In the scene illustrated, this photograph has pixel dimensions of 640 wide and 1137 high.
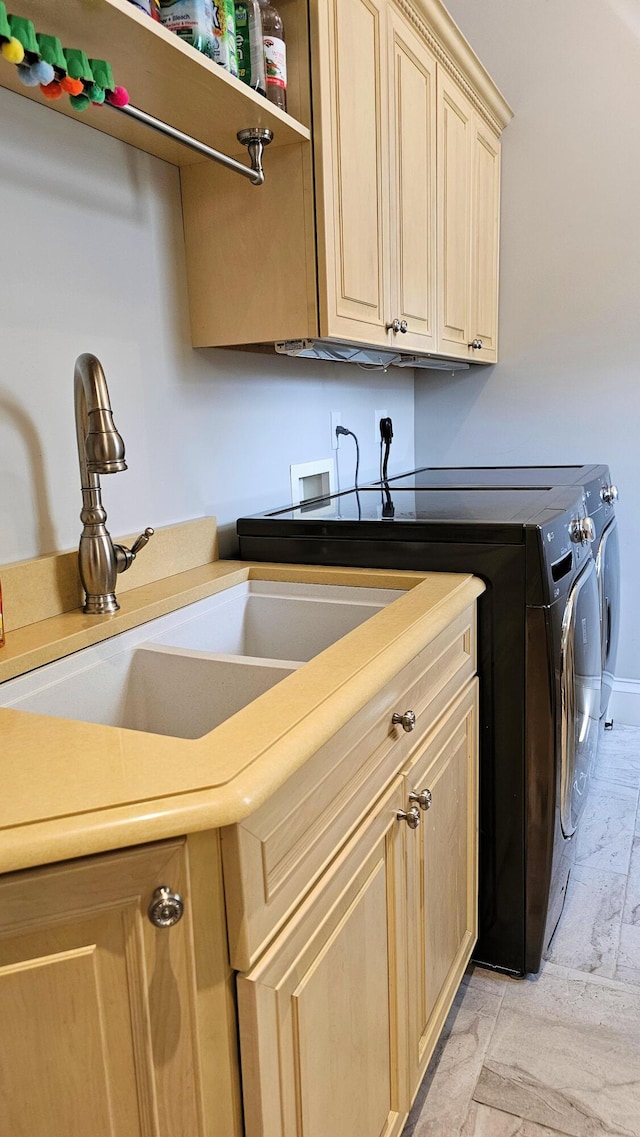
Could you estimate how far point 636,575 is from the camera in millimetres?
2818

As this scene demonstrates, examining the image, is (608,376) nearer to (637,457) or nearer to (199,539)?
(637,457)

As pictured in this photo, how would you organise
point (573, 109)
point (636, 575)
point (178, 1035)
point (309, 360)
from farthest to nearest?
point (636, 575) → point (573, 109) → point (309, 360) → point (178, 1035)

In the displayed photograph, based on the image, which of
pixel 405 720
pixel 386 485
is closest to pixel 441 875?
pixel 405 720

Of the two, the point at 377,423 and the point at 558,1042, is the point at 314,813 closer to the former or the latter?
the point at 558,1042

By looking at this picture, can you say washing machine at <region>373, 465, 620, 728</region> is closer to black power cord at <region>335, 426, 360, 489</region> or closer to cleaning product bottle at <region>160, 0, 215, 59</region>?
black power cord at <region>335, 426, 360, 489</region>

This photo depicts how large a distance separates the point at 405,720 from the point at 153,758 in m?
0.44

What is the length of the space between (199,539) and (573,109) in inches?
84.1

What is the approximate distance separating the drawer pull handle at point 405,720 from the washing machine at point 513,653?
0.46 meters

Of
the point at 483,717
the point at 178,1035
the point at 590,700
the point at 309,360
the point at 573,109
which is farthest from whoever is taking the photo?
the point at 573,109

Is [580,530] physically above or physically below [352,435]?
below

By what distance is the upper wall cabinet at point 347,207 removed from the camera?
1439mm

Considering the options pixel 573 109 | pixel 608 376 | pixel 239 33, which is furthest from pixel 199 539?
pixel 573 109

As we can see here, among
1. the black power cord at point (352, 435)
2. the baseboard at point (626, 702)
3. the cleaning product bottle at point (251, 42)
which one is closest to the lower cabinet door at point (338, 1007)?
the cleaning product bottle at point (251, 42)

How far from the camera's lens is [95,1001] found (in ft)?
2.19
